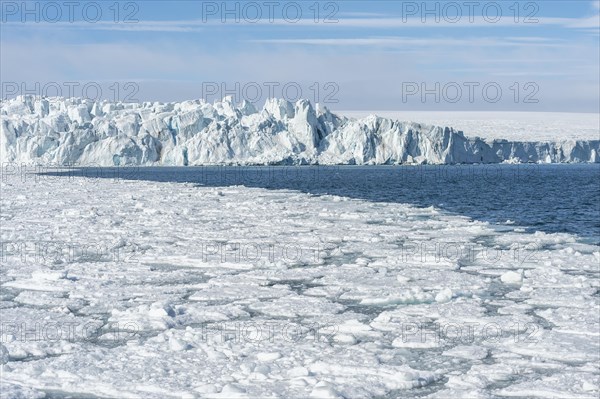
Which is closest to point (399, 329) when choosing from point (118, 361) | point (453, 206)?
point (118, 361)

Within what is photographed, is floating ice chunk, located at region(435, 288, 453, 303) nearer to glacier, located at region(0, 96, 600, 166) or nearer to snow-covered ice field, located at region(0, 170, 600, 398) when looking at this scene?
snow-covered ice field, located at region(0, 170, 600, 398)

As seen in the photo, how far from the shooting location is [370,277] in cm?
1035

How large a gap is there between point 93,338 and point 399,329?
10.4 feet

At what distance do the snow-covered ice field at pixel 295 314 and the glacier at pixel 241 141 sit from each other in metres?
65.5

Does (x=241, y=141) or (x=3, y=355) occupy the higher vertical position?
(x=241, y=141)

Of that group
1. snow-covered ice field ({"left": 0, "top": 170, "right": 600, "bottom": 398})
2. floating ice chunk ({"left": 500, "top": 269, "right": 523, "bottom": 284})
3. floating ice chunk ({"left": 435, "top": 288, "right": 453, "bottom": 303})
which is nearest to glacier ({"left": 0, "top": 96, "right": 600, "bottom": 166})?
snow-covered ice field ({"left": 0, "top": 170, "right": 600, "bottom": 398})

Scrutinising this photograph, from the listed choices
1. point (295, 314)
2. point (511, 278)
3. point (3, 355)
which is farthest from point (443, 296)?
point (3, 355)

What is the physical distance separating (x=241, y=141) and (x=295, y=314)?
75.9 metres

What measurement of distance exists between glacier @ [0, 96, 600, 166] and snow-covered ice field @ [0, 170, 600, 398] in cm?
6553

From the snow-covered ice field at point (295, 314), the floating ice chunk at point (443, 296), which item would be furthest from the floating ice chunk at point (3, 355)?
the floating ice chunk at point (443, 296)

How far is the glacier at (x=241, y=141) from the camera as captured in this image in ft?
265

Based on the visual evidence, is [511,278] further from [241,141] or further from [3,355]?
[241,141]

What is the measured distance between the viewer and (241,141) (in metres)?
83.1

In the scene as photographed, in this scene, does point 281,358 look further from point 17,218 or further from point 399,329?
point 17,218
